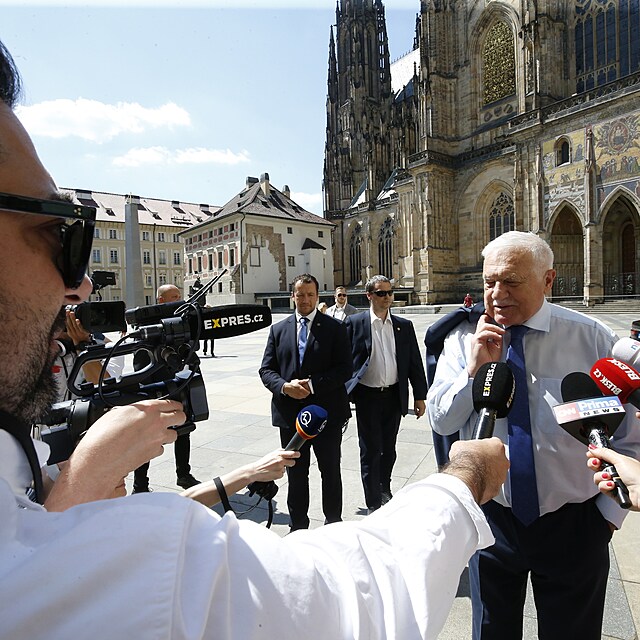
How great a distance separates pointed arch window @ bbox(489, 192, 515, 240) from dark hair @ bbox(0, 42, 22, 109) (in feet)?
106

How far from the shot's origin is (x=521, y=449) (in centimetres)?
189

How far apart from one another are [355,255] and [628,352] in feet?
150

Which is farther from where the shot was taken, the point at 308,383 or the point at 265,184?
the point at 265,184

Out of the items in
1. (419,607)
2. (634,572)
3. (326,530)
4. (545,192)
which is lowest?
(634,572)

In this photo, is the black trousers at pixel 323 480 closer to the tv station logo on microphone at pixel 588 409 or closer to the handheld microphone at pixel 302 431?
the handheld microphone at pixel 302 431

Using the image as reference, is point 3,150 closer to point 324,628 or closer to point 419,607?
point 324,628

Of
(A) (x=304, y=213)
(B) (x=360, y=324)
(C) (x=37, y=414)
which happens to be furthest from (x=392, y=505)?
(A) (x=304, y=213)

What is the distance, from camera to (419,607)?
2.36 feet

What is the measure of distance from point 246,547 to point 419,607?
33 centimetres

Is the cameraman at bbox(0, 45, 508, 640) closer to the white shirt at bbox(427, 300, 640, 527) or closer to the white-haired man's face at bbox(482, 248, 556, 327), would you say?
the white shirt at bbox(427, 300, 640, 527)

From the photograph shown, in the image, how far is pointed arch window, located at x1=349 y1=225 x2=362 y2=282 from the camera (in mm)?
46156

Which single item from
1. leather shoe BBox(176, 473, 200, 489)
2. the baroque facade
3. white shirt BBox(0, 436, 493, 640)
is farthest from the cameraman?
the baroque facade

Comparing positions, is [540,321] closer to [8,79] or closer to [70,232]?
[70,232]

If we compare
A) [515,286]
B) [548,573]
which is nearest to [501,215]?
[515,286]
